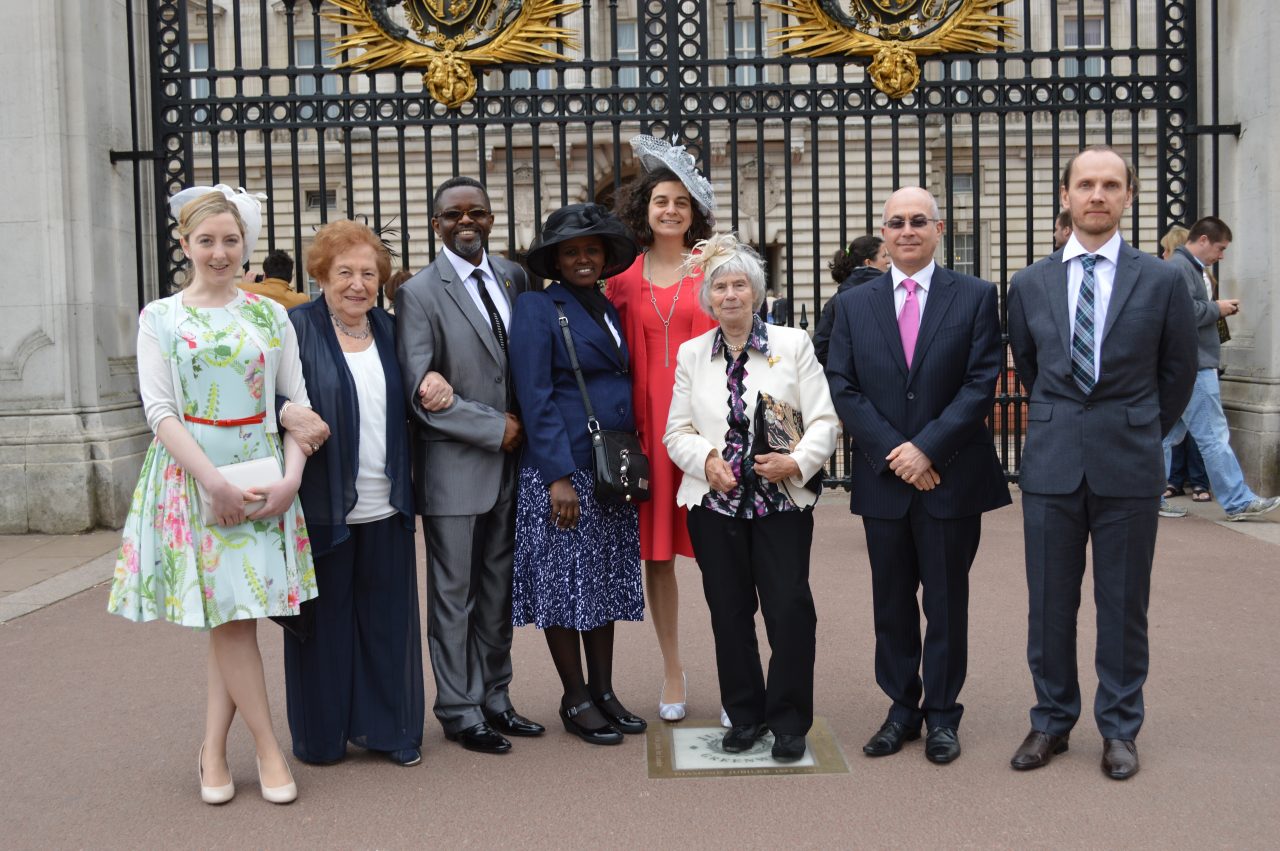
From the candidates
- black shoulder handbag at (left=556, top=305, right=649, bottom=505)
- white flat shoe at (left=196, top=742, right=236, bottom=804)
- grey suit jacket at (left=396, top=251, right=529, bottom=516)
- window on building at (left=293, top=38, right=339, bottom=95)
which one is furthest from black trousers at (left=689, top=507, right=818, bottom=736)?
window on building at (left=293, top=38, right=339, bottom=95)

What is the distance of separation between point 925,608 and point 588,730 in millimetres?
1191

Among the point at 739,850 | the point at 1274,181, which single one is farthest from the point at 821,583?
the point at 1274,181

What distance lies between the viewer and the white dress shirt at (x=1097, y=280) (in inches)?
157

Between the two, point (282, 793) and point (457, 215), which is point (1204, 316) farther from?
point (282, 793)

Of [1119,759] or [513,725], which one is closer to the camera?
[1119,759]

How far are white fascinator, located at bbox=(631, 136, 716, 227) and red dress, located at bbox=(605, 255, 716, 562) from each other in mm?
277

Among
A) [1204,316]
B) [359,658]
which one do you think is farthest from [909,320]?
[1204,316]

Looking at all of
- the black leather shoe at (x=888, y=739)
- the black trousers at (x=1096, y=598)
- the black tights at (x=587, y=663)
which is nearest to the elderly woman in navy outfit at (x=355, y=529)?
the black tights at (x=587, y=663)

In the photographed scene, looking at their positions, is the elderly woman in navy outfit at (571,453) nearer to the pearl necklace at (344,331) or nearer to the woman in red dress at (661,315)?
the woman in red dress at (661,315)

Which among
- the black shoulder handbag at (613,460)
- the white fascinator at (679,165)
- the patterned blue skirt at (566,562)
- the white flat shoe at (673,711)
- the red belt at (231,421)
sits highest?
the white fascinator at (679,165)

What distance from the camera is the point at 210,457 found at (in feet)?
12.5

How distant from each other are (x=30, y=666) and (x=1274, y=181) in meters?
7.96

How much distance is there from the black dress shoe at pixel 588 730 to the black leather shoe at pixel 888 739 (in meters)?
0.83

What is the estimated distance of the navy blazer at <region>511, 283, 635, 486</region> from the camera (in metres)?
4.24
